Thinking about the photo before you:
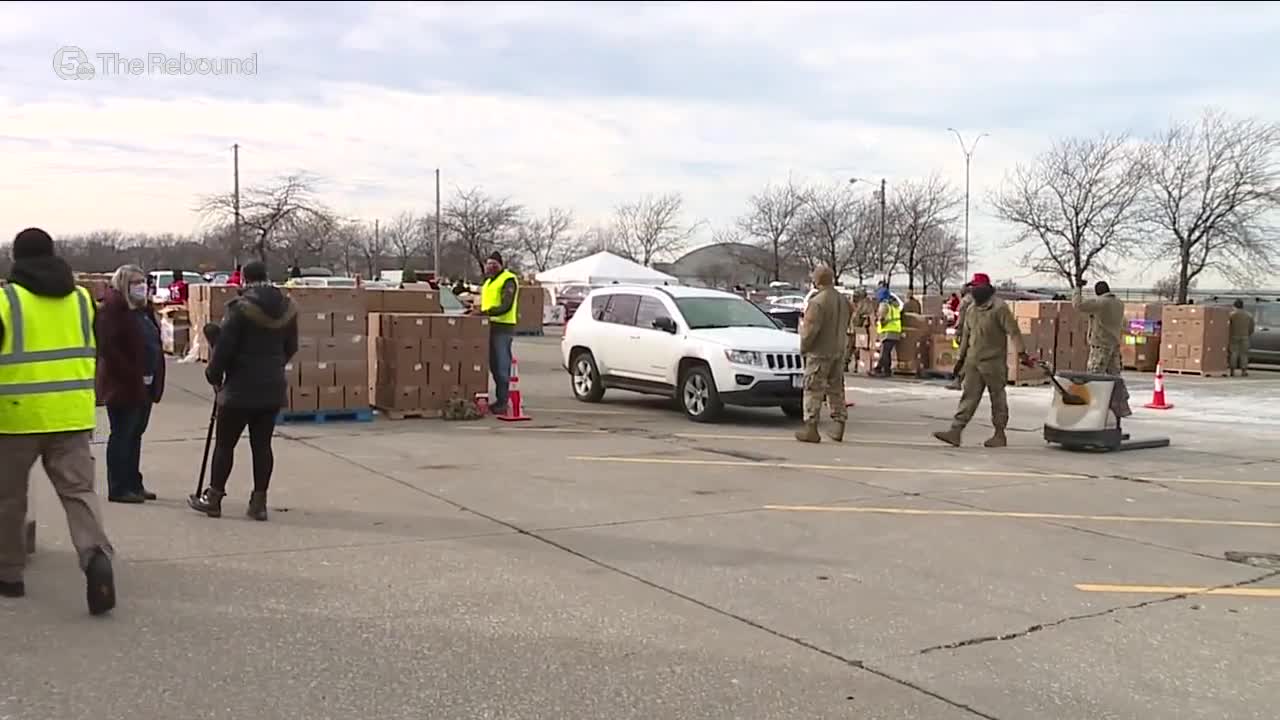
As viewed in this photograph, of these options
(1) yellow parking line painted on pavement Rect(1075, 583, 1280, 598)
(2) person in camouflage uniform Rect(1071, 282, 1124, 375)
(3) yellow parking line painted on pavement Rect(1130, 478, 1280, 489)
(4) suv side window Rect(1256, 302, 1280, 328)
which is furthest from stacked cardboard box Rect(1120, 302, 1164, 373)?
(1) yellow parking line painted on pavement Rect(1075, 583, 1280, 598)

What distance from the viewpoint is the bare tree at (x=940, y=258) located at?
63750 mm

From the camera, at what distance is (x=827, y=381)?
12.5 m

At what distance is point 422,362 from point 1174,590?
31.4ft

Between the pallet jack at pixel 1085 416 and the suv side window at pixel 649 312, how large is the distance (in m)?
5.01

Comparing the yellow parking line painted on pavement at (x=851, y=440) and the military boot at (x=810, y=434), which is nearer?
the military boot at (x=810, y=434)

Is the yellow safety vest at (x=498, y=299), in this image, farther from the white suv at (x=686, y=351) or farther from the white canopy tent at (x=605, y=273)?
the white canopy tent at (x=605, y=273)

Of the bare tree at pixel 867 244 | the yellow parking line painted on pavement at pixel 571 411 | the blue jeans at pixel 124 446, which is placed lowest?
the yellow parking line painted on pavement at pixel 571 411

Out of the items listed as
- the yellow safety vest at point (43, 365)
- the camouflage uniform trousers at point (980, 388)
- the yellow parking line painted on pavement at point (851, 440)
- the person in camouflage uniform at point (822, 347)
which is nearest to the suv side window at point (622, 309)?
the yellow parking line painted on pavement at point (851, 440)

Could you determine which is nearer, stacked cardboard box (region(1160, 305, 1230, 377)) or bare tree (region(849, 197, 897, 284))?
stacked cardboard box (region(1160, 305, 1230, 377))


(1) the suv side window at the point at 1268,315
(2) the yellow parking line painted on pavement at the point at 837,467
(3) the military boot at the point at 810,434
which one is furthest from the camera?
(1) the suv side window at the point at 1268,315

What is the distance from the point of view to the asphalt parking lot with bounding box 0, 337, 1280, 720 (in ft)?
15.5

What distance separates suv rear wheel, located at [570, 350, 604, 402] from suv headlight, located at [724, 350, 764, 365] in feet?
9.25

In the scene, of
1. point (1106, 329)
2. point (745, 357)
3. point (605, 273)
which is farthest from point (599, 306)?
point (605, 273)

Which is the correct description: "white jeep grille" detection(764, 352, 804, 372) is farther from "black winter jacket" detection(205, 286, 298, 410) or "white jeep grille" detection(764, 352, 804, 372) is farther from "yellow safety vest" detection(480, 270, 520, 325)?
"black winter jacket" detection(205, 286, 298, 410)
